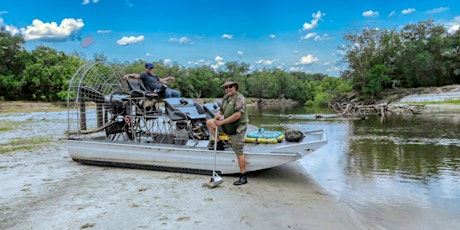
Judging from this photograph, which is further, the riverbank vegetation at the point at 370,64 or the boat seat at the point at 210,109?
the riverbank vegetation at the point at 370,64

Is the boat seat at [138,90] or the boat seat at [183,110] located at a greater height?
the boat seat at [138,90]

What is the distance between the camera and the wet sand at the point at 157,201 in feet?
15.3

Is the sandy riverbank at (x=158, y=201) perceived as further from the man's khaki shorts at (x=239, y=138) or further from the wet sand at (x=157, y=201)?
the man's khaki shorts at (x=239, y=138)

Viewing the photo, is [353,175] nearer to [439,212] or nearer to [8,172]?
[439,212]

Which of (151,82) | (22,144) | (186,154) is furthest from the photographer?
(22,144)

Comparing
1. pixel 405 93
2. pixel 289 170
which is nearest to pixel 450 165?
pixel 289 170

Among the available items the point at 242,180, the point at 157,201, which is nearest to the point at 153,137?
the point at 242,180

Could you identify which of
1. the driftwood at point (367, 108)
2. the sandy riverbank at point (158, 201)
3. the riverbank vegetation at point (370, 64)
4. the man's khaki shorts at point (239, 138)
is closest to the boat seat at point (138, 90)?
the sandy riverbank at point (158, 201)

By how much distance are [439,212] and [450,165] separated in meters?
4.49

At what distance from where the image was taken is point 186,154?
729 centimetres

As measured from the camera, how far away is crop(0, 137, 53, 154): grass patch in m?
11.2

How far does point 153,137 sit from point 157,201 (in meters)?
3.76

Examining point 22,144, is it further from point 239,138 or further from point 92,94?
point 239,138

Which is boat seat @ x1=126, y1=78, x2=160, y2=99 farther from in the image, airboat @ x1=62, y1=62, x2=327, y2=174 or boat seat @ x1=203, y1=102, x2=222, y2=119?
boat seat @ x1=203, y1=102, x2=222, y2=119
